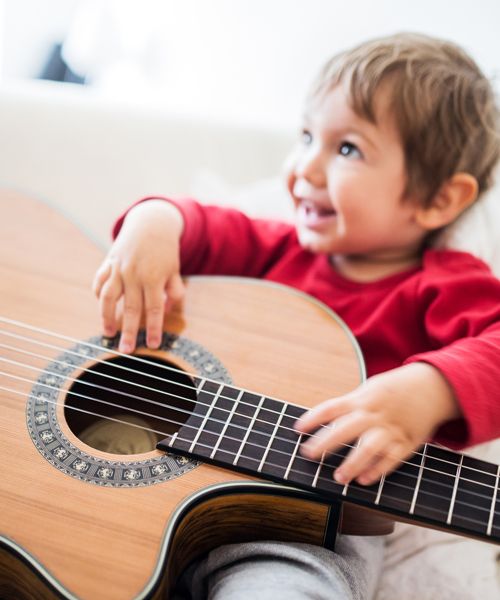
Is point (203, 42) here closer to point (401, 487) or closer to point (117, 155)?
point (117, 155)

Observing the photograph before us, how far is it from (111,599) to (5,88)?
39.8 inches

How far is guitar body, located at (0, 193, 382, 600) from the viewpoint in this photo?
0.60 metres

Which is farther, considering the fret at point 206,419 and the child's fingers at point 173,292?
the child's fingers at point 173,292

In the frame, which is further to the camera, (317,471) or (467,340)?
(467,340)

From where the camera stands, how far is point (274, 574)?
65 centimetres

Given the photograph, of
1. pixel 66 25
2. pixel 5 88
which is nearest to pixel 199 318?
pixel 5 88

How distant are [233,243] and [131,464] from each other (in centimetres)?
50

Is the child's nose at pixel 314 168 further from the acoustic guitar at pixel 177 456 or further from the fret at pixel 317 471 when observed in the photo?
the fret at pixel 317 471

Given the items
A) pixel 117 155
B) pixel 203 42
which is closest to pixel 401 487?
pixel 117 155

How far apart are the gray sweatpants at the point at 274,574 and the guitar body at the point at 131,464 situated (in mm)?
20

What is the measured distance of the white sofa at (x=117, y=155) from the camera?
118 centimetres

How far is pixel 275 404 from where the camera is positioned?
2.40ft

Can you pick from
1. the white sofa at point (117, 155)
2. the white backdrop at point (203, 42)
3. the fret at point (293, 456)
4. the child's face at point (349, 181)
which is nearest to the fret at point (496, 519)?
the fret at point (293, 456)

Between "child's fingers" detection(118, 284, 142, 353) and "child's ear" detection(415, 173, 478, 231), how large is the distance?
17.6 inches
